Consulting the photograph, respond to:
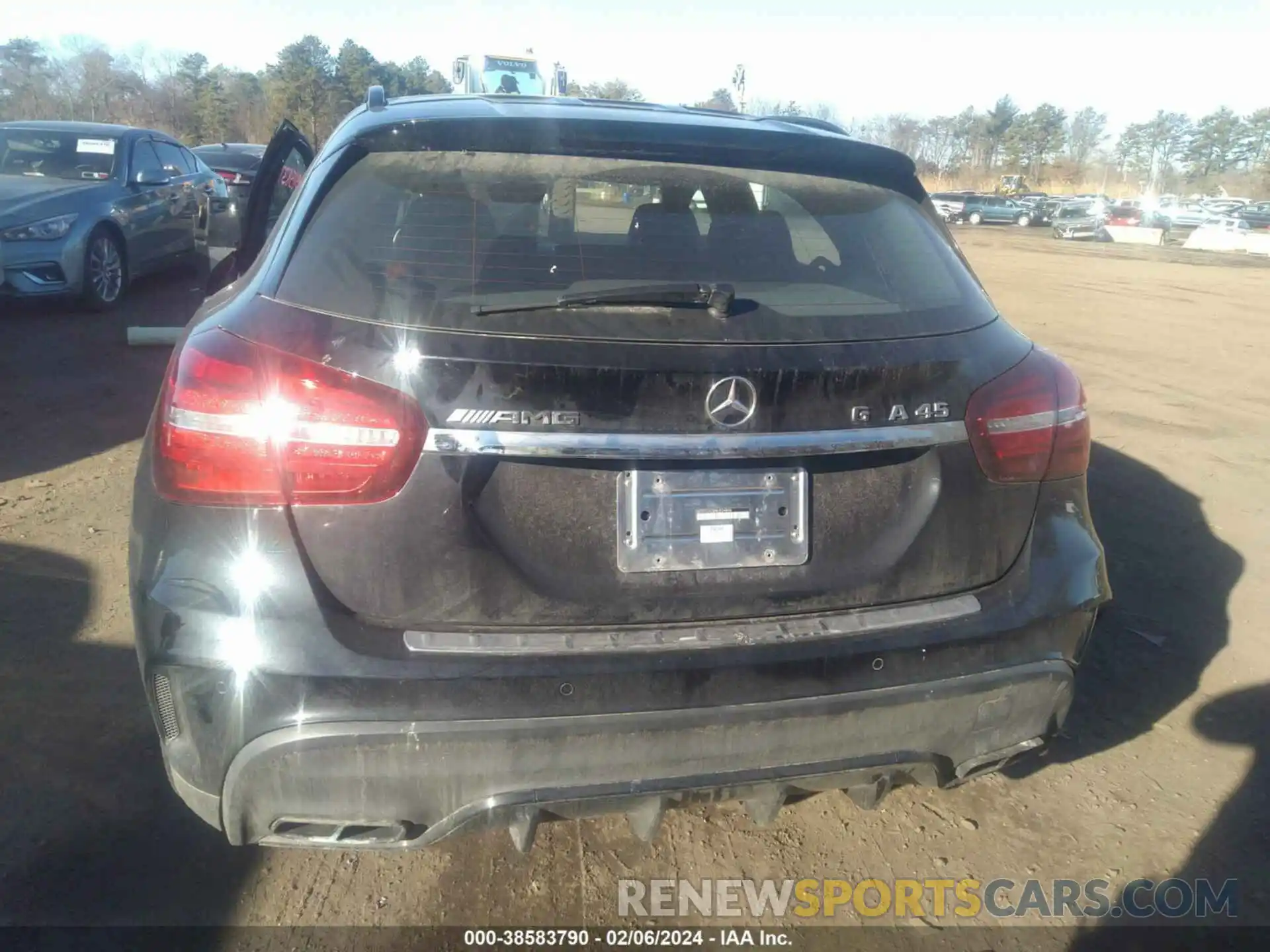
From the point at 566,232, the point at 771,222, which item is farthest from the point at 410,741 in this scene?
the point at 771,222

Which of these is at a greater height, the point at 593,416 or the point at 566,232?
the point at 566,232

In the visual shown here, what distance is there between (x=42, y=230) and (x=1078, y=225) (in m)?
39.0

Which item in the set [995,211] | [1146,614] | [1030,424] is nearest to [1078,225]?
[995,211]

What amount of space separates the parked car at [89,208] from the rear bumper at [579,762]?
8098 mm

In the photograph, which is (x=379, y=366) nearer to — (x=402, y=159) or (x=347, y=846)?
(x=402, y=159)

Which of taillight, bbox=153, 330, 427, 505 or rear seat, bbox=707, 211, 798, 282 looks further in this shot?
rear seat, bbox=707, 211, 798, 282

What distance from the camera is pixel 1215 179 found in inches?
3201

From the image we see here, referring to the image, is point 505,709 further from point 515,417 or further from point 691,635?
point 515,417

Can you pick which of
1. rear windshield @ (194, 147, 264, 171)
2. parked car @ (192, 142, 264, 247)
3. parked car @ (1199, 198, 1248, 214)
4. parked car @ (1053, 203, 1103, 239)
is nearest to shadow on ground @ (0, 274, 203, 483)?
parked car @ (192, 142, 264, 247)

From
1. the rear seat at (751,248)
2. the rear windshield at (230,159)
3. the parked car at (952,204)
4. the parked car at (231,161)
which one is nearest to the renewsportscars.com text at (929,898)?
the rear seat at (751,248)

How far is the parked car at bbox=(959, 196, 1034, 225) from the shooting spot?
4916 cm

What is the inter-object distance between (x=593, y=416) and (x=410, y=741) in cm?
71

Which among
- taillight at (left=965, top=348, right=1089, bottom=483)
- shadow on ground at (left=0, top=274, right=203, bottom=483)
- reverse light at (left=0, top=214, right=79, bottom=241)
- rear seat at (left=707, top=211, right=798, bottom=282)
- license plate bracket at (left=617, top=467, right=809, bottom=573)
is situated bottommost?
shadow on ground at (left=0, top=274, right=203, bottom=483)

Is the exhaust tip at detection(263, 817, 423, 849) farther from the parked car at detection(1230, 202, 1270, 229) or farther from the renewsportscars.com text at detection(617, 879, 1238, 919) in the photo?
the parked car at detection(1230, 202, 1270, 229)
